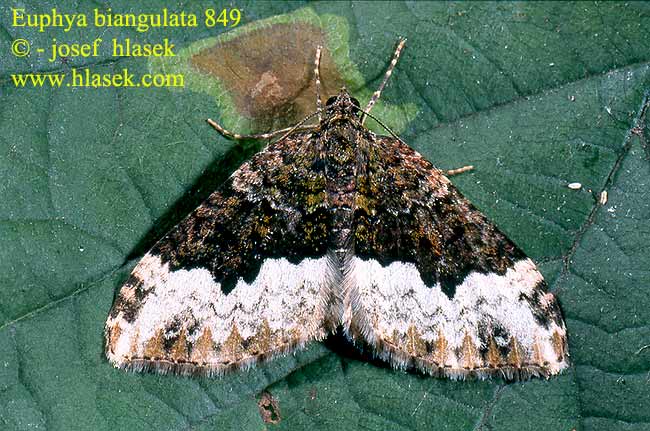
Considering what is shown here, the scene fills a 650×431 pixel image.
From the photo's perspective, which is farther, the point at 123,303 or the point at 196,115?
the point at 196,115

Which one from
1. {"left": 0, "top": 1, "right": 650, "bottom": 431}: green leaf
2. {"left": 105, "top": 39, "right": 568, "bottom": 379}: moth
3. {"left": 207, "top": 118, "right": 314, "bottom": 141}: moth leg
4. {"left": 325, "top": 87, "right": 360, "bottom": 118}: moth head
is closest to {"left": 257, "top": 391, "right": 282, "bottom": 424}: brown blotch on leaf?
{"left": 0, "top": 1, "right": 650, "bottom": 431}: green leaf

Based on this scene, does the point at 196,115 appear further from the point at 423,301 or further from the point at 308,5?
the point at 423,301

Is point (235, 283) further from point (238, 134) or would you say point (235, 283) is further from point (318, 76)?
point (318, 76)

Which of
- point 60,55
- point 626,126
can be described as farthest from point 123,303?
point 626,126

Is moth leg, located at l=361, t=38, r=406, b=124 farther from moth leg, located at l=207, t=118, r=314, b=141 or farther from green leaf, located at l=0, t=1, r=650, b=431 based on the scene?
moth leg, located at l=207, t=118, r=314, b=141

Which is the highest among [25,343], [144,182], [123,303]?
[144,182]

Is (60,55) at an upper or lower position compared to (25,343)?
upper
